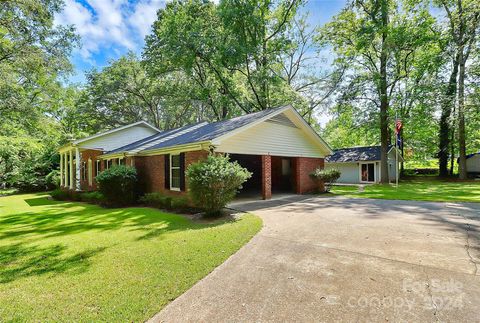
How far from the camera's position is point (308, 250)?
4.73 m

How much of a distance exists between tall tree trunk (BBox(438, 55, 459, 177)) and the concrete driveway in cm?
1974

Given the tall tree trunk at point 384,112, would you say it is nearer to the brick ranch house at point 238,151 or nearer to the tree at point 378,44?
the tree at point 378,44

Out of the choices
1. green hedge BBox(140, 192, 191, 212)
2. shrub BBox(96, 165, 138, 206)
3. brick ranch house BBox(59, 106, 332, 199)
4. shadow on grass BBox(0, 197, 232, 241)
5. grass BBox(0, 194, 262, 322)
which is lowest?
shadow on grass BBox(0, 197, 232, 241)

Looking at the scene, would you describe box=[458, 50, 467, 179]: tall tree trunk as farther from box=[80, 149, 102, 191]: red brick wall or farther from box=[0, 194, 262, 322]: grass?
box=[80, 149, 102, 191]: red brick wall

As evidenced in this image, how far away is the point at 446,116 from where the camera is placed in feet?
75.6

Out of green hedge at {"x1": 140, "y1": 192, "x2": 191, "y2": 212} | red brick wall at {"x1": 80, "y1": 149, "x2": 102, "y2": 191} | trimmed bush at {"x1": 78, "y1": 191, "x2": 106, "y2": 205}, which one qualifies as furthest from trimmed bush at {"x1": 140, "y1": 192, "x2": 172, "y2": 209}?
red brick wall at {"x1": 80, "y1": 149, "x2": 102, "y2": 191}

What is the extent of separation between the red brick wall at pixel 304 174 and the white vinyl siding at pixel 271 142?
0.37 meters

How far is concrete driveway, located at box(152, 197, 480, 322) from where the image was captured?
9.27 feet

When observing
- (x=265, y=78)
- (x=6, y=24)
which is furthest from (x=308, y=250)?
(x=265, y=78)

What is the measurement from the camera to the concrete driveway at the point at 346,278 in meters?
2.82

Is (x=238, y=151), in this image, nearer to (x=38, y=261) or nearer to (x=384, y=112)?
(x=38, y=261)

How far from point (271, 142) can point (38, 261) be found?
9.64 meters

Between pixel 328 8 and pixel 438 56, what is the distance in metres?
10.4

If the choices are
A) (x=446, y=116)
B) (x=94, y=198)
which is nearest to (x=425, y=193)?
(x=446, y=116)
